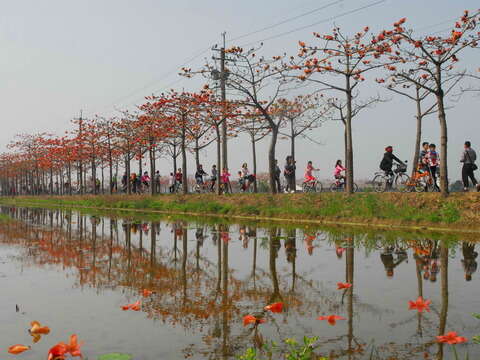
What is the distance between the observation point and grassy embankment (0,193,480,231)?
50.3ft

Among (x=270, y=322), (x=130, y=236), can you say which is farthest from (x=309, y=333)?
(x=130, y=236)

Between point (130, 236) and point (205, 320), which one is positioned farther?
point (130, 236)

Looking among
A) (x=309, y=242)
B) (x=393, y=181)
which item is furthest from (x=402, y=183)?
(x=309, y=242)

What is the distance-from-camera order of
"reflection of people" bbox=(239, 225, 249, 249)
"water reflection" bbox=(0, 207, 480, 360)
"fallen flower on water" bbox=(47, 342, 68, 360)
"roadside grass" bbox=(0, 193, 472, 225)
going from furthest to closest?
"roadside grass" bbox=(0, 193, 472, 225) → "reflection of people" bbox=(239, 225, 249, 249) → "water reflection" bbox=(0, 207, 480, 360) → "fallen flower on water" bbox=(47, 342, 68, 360)

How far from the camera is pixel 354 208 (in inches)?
720

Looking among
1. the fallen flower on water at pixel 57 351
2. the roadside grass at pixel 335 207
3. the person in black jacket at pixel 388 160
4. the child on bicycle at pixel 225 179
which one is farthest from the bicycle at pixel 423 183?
the fallen flower on water at pixel 57 351

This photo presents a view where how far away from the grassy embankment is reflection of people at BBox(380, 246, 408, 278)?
17.6 feet

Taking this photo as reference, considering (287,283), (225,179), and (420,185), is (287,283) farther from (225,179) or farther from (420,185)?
(225,179)

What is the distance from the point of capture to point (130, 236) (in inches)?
575

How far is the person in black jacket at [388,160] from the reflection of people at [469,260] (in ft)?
33.3

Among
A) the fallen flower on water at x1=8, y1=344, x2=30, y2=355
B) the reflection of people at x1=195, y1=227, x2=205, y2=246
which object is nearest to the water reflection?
the reflection of people at x1=195, y1=227, x2=205, y2=246

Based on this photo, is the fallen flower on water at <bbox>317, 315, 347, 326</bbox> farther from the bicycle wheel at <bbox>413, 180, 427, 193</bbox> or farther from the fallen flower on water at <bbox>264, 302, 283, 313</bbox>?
the bicycle wheel at <bbox>413, 180, 427, 193</bbox>

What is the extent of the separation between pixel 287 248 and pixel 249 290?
4.56 m

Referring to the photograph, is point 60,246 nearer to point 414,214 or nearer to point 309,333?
point 309,333
